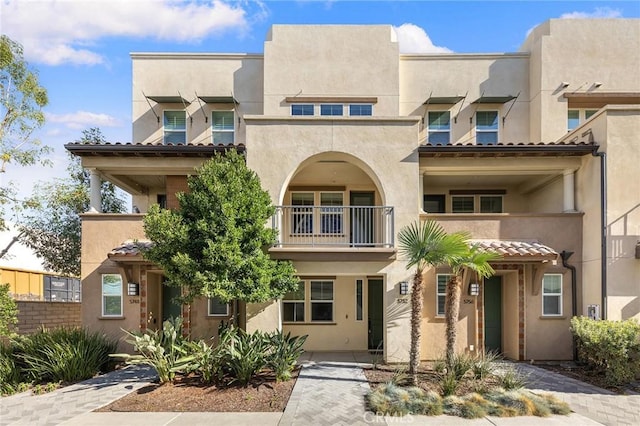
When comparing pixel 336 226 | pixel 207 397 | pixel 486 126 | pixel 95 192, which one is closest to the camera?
pixel 207 397

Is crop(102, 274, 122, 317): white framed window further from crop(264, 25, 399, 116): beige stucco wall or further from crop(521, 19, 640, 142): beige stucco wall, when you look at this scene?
crop(521, 19, 640, 142): beige stucco wall

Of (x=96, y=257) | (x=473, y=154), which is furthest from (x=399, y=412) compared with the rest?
(x=96, y=257)

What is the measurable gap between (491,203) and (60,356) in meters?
14.6

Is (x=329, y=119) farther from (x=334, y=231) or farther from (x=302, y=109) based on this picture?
(x=334, y=231)

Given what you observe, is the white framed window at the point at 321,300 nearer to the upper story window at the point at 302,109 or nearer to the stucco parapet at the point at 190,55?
the upper story window at the point at 302,109

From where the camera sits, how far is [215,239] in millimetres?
8859

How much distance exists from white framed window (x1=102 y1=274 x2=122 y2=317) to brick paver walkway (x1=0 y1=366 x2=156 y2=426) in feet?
7.33

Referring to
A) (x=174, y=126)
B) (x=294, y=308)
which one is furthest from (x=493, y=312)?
(x=174, y=126)

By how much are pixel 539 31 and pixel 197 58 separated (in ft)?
45.9

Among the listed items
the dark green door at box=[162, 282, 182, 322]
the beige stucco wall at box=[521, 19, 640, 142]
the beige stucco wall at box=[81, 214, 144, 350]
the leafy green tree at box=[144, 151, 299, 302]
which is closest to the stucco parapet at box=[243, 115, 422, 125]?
the leafy green tree at box=[144, 151, 299, 302]

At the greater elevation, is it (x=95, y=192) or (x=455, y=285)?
(x=95, y=192)

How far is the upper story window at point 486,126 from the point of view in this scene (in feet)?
50.6

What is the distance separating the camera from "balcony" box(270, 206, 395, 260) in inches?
431

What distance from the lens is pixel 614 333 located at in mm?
9031
